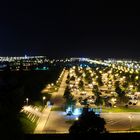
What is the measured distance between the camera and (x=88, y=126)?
48.8 feet

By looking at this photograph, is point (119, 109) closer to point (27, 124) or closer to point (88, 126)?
point (27, 124)

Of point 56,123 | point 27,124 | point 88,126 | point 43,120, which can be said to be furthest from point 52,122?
point 88,126

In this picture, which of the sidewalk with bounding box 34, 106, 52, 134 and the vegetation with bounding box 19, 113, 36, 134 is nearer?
the vegetation with bounding box 19, 113, 36, 134

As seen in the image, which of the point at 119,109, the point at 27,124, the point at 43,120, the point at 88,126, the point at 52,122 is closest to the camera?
the point at 88,126

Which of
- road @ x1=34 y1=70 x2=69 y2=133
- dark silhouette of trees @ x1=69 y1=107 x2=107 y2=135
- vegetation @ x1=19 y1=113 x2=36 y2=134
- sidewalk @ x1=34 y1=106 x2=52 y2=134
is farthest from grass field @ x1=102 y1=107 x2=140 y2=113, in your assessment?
dark silhouette of trees @ x1=69 y1=107 x2=107 y2=135

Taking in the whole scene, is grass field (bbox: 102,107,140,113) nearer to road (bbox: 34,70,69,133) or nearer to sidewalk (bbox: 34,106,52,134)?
road (bbox: 34,70,69,133)

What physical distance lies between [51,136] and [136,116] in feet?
58.9

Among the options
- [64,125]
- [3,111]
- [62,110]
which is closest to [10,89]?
[62,110]

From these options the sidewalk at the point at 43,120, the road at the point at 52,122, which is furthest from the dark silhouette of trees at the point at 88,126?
the road at the point at 52,122

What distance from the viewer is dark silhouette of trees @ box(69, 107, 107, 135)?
48.7 ft

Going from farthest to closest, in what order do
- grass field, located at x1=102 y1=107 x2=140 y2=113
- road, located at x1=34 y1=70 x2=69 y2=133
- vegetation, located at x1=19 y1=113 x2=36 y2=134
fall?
grass field, located at x1=102 y1=107 x2=140 y2=113 < road, located at x1=34 y1=70 x2=69 y2=133 < vegetation, located at x1=19 y1=113 x2=36 y2=134

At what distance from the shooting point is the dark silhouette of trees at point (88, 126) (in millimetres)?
14844

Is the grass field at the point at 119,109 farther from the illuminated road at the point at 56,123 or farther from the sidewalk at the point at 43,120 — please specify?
the sidewalk at the point at 43,120

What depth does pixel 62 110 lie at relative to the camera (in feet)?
141
